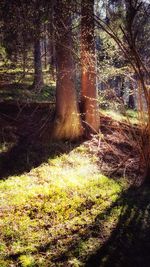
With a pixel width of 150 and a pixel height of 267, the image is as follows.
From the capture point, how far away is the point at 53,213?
247 inches

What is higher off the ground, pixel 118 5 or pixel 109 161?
pixel 118 5

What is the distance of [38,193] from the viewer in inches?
271

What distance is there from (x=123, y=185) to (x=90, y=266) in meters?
3.27

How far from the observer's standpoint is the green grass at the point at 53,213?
202 inches

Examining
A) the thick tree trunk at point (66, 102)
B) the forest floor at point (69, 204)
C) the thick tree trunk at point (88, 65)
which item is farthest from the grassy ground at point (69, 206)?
the thick tree trunk at point (88, 65)

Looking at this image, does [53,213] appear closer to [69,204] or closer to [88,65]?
[69,204]

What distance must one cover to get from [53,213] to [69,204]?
473mm

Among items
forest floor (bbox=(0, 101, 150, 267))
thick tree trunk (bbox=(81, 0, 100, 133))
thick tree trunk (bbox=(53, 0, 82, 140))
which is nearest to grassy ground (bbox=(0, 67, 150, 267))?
forest floor (bbox=(0, 101, 150, 267))

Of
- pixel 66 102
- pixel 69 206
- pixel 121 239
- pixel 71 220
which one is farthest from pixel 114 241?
pixel 66 102

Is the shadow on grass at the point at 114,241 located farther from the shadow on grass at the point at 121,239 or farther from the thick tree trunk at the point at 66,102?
the thick tree trunk at the point at 66,102

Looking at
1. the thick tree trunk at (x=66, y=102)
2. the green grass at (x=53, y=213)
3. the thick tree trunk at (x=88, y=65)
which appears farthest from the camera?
the thick tree trunk at (x=66, y=102)

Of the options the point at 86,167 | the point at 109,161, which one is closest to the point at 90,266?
the point at 86,167

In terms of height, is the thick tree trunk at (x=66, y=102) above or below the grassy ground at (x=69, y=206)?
above

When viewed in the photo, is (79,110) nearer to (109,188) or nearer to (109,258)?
(109,188)
